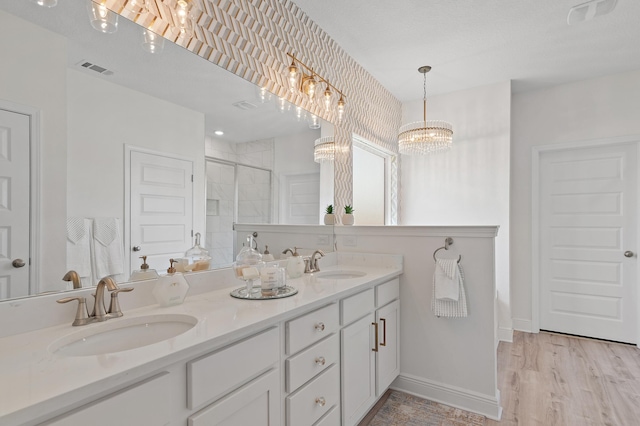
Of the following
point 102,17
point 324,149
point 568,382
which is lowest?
point 568,382

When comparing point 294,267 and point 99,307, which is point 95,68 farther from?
point 294,267

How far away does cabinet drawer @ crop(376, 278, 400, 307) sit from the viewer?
6.84 ft

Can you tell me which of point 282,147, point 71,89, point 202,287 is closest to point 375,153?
point 282,147

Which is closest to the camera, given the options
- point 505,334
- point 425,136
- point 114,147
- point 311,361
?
point 114,147

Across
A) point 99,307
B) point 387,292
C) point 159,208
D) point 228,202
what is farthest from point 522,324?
point 99,307

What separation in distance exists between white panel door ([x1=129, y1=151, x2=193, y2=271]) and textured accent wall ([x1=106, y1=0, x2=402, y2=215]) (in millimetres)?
613

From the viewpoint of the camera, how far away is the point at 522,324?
3715 mm

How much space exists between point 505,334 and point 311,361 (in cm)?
286

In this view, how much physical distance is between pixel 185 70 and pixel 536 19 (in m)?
2.59

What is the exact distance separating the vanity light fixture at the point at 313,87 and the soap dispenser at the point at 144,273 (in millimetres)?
1533

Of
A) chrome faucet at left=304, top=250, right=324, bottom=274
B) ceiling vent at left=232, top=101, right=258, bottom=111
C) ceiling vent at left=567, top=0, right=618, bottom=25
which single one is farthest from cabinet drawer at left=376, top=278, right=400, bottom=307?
ceiling vent at left=567, top=0, right=618, bottom=25

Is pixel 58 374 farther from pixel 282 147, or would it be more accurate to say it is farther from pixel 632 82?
pixel 632 82

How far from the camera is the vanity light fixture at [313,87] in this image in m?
2.35

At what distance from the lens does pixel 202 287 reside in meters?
1.60
